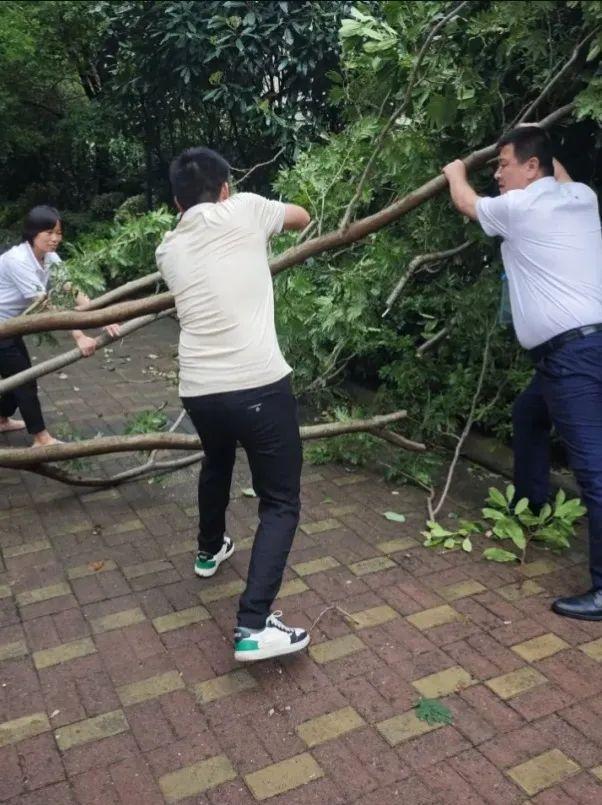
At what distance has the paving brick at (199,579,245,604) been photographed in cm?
350

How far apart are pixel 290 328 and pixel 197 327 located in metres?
1.95

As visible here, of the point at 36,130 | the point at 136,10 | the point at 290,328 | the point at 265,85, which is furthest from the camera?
the point at 36,130

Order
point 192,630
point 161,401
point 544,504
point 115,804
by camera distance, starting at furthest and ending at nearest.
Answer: point 161,401 < point 544,504 < point 192,630 < point 115,804

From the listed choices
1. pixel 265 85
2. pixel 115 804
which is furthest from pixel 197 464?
pixel 265 85

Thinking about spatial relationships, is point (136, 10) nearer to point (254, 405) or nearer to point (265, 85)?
point (265, 85)

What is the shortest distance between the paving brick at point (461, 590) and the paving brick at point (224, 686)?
1.01 meters

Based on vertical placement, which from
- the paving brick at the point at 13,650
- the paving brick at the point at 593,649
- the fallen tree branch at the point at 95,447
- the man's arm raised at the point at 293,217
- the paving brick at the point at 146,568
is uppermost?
the man's arm raised at the point at 293,217

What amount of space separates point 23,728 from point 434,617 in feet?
5.49

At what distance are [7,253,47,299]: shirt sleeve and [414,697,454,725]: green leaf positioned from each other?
3342mm

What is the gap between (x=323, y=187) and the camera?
407 centimetres

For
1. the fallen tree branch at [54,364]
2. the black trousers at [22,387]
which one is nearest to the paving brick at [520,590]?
the fallen tree branch at [54,364]

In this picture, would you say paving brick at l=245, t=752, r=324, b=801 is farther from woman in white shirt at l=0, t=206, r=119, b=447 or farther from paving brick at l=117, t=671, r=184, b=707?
woman in white shirt at l=0, t=206, r=119, b=447

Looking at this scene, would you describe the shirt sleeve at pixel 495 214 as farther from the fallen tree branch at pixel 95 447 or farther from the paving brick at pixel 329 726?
the paving brick at pixel 329 726

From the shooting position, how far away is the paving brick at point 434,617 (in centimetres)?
328
